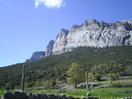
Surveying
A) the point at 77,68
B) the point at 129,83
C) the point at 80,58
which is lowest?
the point at 129,83

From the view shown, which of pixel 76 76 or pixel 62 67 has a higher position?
pixel 62 67

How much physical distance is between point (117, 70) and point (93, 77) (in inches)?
826

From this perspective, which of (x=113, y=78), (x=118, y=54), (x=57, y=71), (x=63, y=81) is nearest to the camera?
(x=113, y=78)

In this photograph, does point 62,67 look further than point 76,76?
Yes

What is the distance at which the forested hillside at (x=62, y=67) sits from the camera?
105613 mm

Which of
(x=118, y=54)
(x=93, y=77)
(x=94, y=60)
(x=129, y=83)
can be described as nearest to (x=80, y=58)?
(x=94, y=60)

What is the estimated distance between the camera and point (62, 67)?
142m

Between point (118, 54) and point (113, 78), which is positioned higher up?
point (118, 54)

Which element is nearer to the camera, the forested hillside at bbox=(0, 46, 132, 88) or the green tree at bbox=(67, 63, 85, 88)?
the green tree at bbox=(67, 63, 85, 88)

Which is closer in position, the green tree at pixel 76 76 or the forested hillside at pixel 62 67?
the green tree at pixel 76 76

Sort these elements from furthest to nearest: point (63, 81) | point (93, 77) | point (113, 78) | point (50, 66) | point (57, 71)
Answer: point (50, 66) → point (57, 71) → point (63, 81) → point (93, 77) → point (113, 78)

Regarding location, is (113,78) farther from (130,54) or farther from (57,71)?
(130,54)

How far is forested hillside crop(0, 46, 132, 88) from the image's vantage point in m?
106

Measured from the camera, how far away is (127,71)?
367 ft
